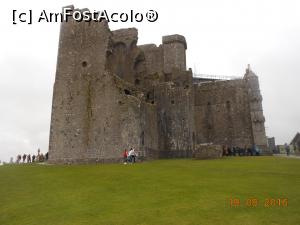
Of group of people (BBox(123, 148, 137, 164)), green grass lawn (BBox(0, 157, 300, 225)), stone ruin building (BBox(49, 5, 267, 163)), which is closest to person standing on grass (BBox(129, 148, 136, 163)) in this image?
group of people (BBox(123, 148, 137, 164))

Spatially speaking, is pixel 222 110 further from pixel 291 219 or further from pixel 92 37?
pixel 291 219

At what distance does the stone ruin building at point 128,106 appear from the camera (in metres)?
30.8

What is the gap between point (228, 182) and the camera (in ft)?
51.3

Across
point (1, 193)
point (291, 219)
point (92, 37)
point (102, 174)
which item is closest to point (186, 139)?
point (92, 37)

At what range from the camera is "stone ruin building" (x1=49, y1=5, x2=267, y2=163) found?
3078 cm

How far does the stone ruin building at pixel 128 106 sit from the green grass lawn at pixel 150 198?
38.5ft

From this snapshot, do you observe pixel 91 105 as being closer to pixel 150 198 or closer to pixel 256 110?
pixel 256 110

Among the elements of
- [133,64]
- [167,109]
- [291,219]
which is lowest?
[291,219]

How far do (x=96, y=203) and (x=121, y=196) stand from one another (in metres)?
1.21

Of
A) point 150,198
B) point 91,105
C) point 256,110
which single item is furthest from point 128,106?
point 150,198

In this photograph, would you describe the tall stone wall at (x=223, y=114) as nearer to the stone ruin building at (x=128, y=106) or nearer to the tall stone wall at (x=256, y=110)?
the stone ruin building at (x=128, y=106)

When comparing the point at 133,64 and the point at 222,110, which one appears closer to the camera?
the point at 133,64

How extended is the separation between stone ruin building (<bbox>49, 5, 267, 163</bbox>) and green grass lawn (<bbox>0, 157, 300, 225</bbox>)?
38.5 ft

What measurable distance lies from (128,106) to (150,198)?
18090 millimetres
